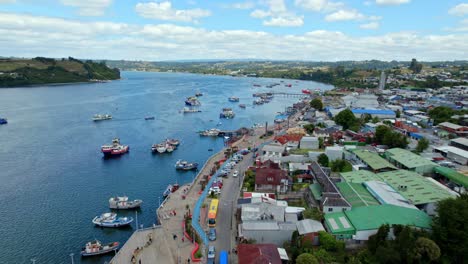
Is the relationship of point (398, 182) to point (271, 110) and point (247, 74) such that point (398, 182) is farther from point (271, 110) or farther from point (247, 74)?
point (247, 74)

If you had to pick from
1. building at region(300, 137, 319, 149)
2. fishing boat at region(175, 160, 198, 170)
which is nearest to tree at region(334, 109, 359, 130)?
building at region(300, 137, 319, 149)

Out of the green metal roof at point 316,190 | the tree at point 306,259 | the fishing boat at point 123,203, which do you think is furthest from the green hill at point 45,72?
the tree at point 306,259

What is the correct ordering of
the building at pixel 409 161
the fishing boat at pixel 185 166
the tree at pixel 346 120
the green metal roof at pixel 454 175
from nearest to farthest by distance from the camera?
1. the green metal roof at pixel 454 175
2. the building at pixel 409 161
3. the fishing boat at pixel 185 166
4. the tree at pixel 346 120

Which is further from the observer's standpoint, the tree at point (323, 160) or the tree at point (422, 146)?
the tree at point (422, 146)

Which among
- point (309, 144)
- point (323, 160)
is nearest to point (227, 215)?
point (323, 160)

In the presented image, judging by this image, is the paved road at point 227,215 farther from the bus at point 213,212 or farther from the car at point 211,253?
the bus at point 213,212

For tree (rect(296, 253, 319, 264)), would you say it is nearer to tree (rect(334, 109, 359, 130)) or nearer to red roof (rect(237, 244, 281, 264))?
red roof (rect(237, 244, 281, 264))
